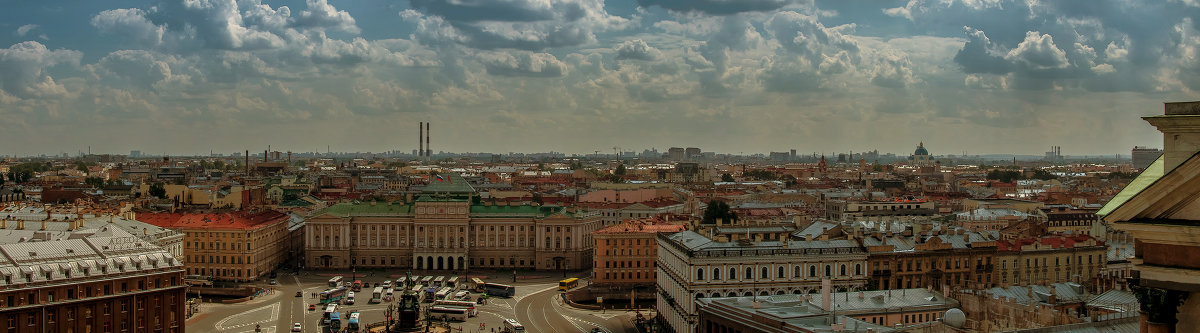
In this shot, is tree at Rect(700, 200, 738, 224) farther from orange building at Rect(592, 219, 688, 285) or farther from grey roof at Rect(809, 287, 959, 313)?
grey roof at Rect(809, 287, 959, 313)

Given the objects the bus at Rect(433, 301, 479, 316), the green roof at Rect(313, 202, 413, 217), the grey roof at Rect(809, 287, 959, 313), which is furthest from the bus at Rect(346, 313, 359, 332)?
the green roof at Rect(313, 202, 413, 217)

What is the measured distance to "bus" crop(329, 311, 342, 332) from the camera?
213ft

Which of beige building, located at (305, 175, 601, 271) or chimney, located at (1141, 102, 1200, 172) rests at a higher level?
chimney, located at (1141, 102, 1200, 172)

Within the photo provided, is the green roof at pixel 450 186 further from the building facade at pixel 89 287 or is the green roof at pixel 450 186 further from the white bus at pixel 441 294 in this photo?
the building facade at pixel 89 287

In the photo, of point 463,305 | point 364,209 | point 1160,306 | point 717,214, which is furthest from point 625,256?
point 1160,306

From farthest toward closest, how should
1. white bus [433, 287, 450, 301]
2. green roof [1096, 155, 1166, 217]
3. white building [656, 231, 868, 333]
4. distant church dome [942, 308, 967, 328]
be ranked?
white bus [433, 287, 450, 301], white building [656, 231, 868, 333], distant church dome [942, 308, 967, 328], green roof [1096, 155, 1166, 217]

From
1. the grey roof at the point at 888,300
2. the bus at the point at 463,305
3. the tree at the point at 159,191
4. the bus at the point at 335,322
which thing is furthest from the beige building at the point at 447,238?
the tree at the point at 159,191

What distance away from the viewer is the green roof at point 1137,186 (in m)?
11.1

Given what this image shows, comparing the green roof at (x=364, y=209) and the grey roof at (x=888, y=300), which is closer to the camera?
the grey roof at (x=888, y=300)

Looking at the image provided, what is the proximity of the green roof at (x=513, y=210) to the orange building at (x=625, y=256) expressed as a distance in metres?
18.3

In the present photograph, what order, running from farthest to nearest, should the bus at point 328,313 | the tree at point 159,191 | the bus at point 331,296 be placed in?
the tree at point 159,191
the bus at point 331,296
the bus at point 328,313

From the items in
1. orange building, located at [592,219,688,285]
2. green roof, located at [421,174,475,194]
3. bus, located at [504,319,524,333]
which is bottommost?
bus, located at [504,319,524,333]

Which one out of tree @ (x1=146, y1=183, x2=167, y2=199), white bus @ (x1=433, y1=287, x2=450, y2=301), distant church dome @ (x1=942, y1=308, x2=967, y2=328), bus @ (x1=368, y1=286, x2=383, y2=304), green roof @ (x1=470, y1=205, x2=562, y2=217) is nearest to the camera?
distant church dome @ (x1=942, y1=308, x2=967, y2=328)

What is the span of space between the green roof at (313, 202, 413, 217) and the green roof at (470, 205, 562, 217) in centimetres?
671
